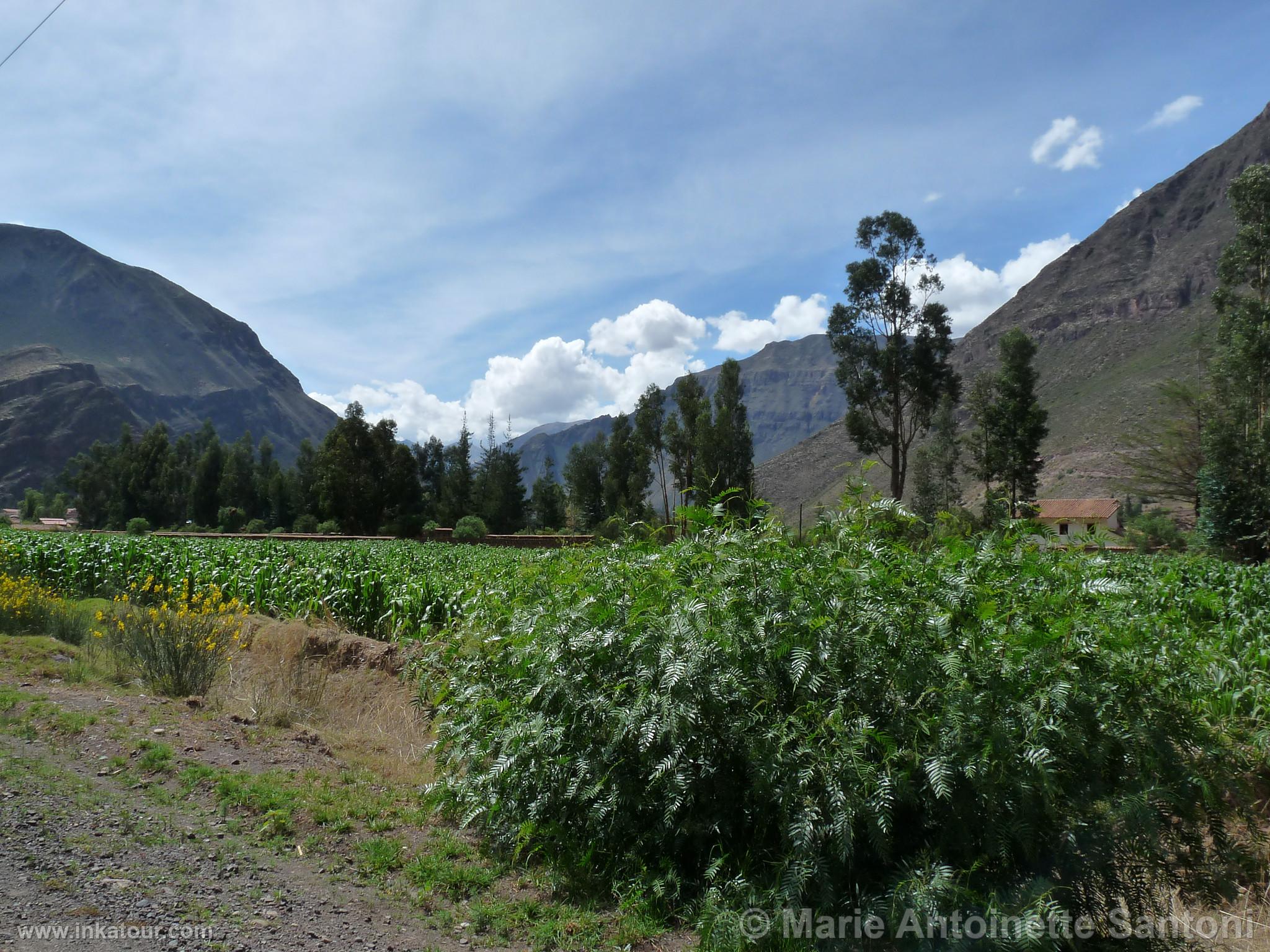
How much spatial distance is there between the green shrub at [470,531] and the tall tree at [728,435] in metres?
13.1

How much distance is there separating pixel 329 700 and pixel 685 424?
4113cm

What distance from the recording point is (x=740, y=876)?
304 cm

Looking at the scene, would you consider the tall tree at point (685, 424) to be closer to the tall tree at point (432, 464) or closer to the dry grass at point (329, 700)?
the tall tree at point (432, 464)

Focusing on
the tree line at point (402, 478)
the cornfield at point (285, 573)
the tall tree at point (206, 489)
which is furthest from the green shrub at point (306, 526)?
the tall tree at point (206, 489)

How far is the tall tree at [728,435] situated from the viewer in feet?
139

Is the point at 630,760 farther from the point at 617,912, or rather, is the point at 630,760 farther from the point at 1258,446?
the point at 1258,446

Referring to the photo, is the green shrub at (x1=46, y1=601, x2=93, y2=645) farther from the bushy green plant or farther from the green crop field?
the bushy green plant

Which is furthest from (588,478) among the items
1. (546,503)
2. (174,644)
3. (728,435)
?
(174,644)

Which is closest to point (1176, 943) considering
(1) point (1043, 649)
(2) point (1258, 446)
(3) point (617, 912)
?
(1) point (1043, 649)

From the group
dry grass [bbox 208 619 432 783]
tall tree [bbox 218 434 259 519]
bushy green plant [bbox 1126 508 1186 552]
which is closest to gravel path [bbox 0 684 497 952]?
dry grass [bbox 208 619 432 783]

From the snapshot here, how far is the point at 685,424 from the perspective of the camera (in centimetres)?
4788

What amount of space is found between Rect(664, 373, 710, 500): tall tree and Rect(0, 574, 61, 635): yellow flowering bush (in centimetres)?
3758

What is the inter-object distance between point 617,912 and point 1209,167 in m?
138

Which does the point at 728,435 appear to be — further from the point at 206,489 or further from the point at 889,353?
the point at 206,489
